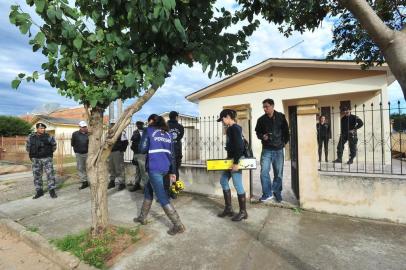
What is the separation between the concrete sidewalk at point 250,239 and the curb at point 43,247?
196mm

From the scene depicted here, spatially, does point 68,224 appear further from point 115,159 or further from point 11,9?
point 11,9

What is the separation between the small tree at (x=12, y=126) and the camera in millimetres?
27611

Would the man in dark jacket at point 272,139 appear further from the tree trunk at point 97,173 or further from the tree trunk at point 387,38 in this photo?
the tree trunk at point 387,38

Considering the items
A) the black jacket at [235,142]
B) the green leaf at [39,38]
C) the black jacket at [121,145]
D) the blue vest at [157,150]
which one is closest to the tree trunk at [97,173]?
the blue vest at [157,150]

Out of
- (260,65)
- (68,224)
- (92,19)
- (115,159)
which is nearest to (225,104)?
(260,65)

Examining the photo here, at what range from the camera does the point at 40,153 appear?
287 inches

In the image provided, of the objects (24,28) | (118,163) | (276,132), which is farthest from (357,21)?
(118,163)

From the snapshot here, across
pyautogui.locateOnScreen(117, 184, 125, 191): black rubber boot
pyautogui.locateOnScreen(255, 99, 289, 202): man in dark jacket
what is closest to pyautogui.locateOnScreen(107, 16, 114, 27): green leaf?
pyautogui.locateOnScreen(255, 99, 289, 202): man in dark jacket

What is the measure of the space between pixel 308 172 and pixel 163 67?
3396 millimetres

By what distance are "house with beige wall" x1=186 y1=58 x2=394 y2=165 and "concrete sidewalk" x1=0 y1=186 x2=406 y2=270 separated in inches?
190

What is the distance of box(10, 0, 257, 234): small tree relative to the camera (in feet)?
11.1

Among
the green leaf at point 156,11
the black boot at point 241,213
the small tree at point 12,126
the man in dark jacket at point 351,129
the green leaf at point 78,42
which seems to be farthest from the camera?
the small tree at point 12,126

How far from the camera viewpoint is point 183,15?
3838mm

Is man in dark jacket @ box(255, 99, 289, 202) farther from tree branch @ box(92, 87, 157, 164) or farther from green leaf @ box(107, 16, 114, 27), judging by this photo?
green leaf @ box(107, 16, 114, 27)
